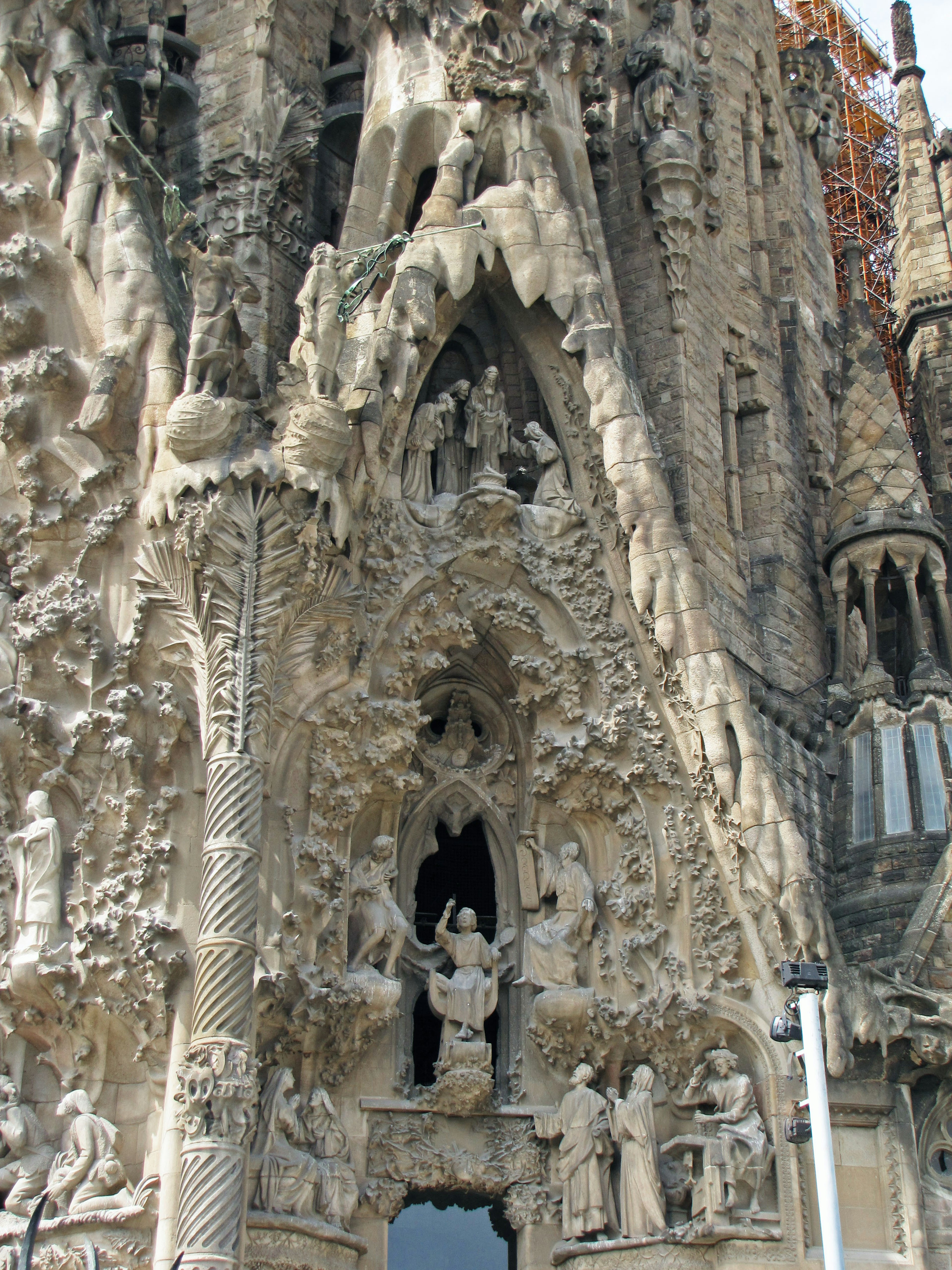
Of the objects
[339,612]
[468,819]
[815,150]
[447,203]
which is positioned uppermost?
[815,150]

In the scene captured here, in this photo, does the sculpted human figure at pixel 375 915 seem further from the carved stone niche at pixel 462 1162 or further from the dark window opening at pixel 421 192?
the dark window opening at pixel 421 192

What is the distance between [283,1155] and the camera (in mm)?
11688

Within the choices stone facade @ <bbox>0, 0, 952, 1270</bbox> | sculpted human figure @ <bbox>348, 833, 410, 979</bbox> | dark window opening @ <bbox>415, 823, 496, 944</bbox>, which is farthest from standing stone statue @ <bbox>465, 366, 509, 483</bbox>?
sculpted human figure @ <bbox>348, 833, 410, 979</bbox>

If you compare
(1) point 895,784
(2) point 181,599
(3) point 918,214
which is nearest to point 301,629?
(2) point 181,599

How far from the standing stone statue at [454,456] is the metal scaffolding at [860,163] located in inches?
434

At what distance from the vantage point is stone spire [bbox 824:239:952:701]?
16250mm

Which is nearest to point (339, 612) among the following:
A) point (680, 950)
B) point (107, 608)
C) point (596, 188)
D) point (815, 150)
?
point (107, 608)

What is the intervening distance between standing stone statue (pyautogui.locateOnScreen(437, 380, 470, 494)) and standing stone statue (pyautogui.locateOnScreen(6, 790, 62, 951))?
13.7 feet

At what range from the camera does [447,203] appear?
14.4m

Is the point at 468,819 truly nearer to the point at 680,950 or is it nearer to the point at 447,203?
the point at 680,950

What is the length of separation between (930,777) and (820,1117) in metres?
5.83

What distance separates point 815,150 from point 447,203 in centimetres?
882

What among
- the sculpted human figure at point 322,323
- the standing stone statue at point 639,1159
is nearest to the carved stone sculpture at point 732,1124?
the standing stone statue at point 639,1159

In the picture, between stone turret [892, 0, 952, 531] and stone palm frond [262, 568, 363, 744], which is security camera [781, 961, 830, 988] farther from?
stone turret [892, 0, 952, 531]
